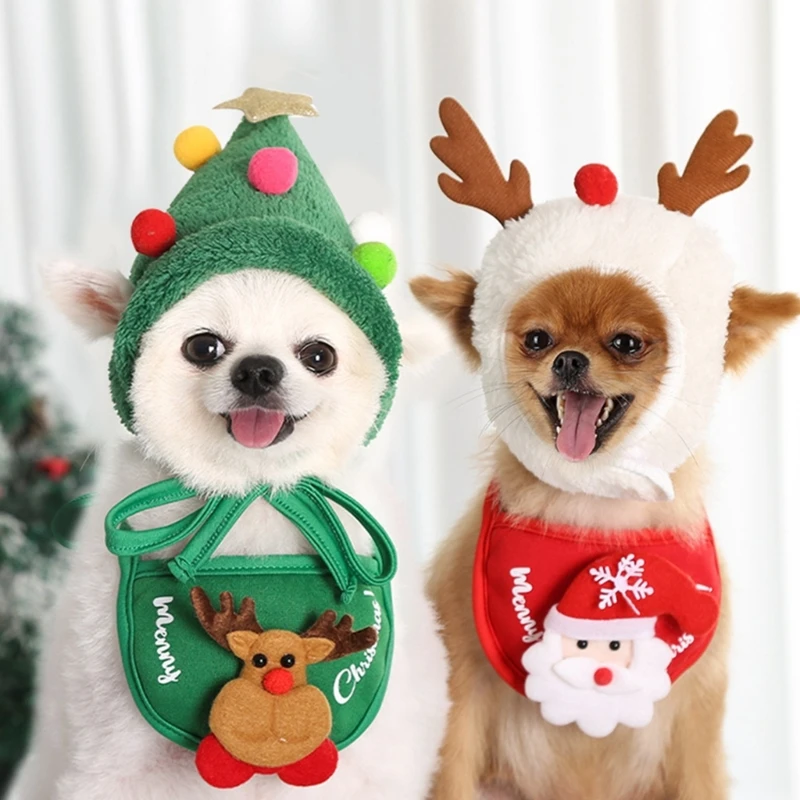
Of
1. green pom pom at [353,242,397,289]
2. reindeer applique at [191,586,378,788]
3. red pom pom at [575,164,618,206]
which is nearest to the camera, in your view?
Answer: reindeer applique at [191,586,378,788]

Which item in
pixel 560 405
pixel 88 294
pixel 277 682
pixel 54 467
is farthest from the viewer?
pixel 54 467

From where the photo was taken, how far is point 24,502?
1.56 m

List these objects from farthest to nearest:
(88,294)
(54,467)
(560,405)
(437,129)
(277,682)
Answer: (437,129)
(54,467)
(560,405)
(88,294)
(277,682)

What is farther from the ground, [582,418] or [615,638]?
[582,418]

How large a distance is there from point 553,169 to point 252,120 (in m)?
0.72

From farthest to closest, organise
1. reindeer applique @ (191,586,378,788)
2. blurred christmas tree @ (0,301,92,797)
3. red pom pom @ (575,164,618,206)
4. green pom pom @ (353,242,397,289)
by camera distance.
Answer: blurred christmas tree @ (0,301,92,797), red pom pom @ (575,164,618,206), green pom pom @ (353,242,397,289), reindeer applique @ (191,586,378,788)

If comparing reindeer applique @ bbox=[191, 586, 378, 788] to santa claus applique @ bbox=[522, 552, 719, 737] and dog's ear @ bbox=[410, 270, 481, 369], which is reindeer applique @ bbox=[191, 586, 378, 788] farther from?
dog's ear @ bbox=[410, 270, 481, 369]

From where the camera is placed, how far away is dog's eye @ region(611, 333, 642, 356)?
3.75 ft

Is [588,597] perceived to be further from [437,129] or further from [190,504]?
[437,129]

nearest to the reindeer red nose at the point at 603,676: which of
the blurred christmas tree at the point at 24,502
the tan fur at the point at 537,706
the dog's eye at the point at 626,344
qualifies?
the tan fur at the point at 537,706

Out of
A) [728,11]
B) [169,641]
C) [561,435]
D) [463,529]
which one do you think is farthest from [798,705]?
[169,641]

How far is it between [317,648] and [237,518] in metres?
0.14

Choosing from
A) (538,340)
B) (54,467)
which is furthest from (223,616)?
(54,467)

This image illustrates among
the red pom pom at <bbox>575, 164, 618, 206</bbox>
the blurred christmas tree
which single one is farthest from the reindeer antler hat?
the blurred christmas tree
